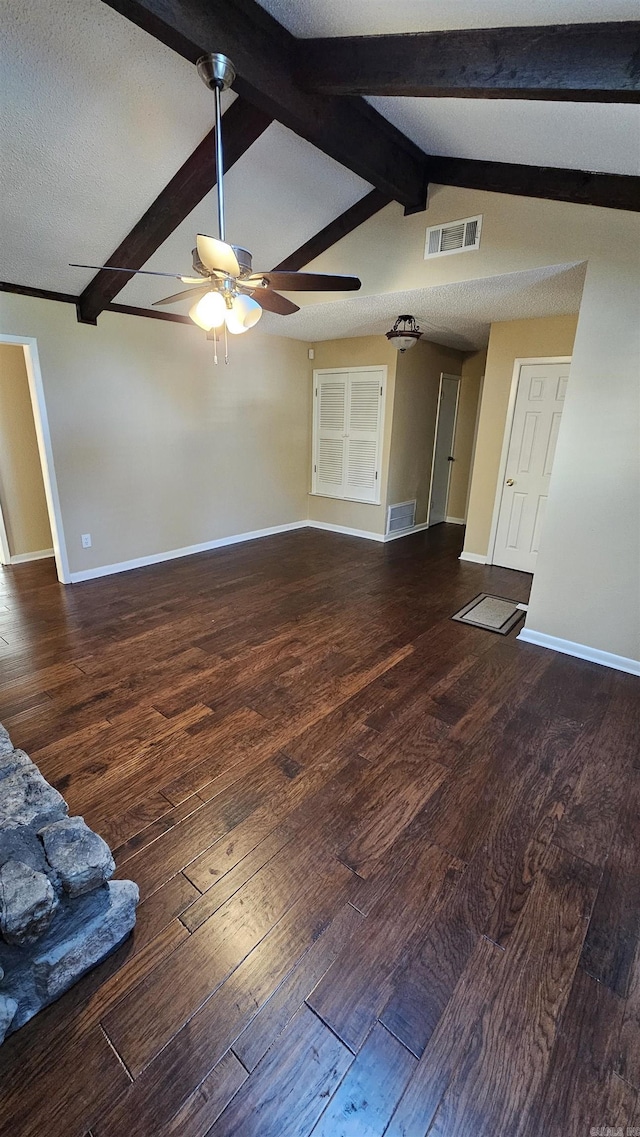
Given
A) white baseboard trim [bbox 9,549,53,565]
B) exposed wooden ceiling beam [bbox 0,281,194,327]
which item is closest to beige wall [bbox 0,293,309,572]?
exposed wooden ceiling beam [bbox 0,281,194,327]

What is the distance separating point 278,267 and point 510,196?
73.8 inches

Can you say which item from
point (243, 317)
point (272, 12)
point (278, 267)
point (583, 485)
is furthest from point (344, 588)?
point (272, 12)

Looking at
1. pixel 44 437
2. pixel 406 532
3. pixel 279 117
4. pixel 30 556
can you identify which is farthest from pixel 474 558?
pixel 30 556

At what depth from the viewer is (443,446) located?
6352 mm

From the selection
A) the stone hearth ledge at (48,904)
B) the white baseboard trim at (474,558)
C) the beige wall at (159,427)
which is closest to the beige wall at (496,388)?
the white baseboard trim at (474,558)

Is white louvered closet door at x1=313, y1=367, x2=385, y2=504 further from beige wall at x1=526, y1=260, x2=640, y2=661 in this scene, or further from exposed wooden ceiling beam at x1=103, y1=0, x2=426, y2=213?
beige wall at x1=526, y1=260, x2=640, y2=661

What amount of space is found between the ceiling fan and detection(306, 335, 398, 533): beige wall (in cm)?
308

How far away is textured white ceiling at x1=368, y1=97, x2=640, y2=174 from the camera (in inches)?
79.0

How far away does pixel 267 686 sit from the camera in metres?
2.68

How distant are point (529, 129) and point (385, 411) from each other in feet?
10.1

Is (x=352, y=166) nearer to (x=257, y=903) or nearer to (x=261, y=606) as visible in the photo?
(x=261, y=606)

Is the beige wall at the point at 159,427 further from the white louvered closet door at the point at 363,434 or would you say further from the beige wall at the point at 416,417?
the beige wall at the point at 416,417

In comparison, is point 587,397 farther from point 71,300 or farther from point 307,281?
point 71,300

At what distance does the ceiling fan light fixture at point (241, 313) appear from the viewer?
6.84 ft
